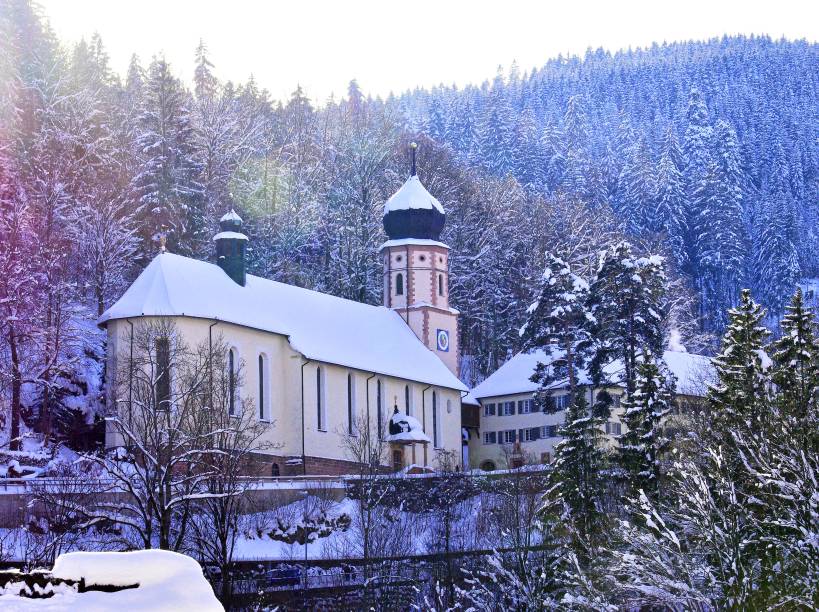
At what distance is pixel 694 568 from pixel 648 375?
58.9ft

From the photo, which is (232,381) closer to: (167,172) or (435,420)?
(435,420)

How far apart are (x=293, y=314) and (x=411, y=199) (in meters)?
11.6

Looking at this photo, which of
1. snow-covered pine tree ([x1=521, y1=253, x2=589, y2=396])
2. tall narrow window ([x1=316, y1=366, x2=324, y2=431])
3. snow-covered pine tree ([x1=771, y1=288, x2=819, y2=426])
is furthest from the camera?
snow-covered pine tree ([x1=521, y1=253, x2=589, y2=396])

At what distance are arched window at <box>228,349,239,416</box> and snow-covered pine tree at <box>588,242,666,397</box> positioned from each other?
13.7 m

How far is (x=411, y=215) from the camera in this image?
70.1 m

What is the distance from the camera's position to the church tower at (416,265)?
229 ft

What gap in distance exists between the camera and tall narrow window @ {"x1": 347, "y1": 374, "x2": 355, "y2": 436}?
60834 mm

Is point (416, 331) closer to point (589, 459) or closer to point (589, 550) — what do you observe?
point (589, 459)

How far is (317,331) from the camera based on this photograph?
61688 millimetres

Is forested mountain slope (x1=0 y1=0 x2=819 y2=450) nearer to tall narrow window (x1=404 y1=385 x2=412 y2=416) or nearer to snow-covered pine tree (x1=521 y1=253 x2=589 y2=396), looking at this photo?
tall narrow window (x1=404 y1=385 x2=412 y2=416)

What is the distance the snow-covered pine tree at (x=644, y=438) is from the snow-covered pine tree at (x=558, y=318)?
1280cm

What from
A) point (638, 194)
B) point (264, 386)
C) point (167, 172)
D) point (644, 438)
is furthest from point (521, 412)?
point (638, 194)

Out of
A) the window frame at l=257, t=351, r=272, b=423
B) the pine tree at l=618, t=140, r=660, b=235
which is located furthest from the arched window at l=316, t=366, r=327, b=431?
the pine tree at l=618, t=140, r=660, b=235

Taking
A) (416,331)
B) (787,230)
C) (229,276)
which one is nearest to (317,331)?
(229,276)
